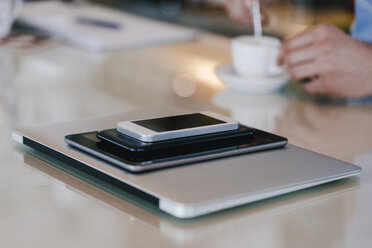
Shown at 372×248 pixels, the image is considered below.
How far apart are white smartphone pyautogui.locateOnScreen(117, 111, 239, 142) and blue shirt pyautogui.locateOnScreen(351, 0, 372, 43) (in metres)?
0.50

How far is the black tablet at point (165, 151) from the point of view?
57 cm

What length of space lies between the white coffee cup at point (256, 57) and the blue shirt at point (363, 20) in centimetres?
15

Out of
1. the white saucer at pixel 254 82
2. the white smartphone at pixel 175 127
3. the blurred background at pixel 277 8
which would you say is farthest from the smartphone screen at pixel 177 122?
the blurred background at pixel 277 8

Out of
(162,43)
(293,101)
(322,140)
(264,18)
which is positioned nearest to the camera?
(322,140)

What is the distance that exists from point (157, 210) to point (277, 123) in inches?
13.4

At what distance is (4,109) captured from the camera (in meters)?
0.86

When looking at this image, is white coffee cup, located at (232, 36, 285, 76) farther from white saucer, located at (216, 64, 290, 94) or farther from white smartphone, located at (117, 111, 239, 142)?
white smartphone, located at (117, 111, 239, 142)

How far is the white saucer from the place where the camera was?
0.99 metres

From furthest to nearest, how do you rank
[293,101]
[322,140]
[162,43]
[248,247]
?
→ [162,43] → [293,101] → [322,140] → [248,247]

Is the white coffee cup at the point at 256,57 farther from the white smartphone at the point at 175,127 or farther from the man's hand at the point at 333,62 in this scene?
the white smartphone at the point at 175,127

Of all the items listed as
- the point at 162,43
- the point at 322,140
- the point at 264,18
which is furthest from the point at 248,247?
the point at 162,43

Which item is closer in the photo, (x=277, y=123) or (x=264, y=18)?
(x=277, y=123)

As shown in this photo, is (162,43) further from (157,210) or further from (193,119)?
(157,210)

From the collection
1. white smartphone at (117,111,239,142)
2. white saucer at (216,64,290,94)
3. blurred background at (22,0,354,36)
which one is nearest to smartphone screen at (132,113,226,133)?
Answer: white smartphone at (117,111,239,142)
